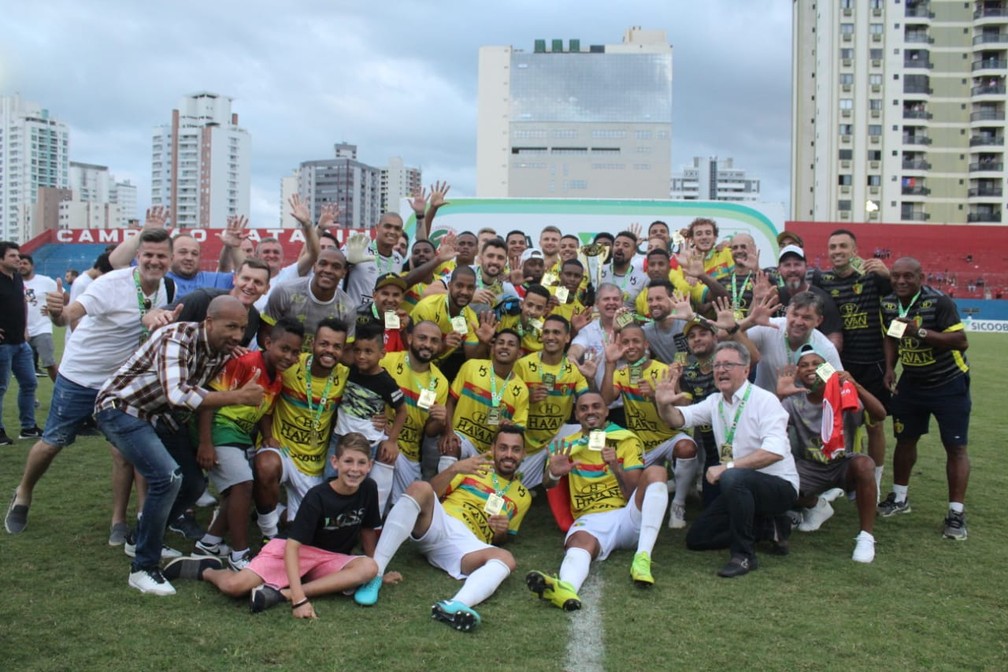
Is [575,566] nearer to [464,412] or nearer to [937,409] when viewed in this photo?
[464,412]

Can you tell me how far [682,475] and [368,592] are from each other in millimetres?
2610

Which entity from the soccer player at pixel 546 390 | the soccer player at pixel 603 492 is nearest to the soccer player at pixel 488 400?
the soccer player at pixel 546 390

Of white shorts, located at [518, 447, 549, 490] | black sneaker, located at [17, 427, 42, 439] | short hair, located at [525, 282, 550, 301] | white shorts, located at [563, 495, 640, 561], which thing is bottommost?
white shorts, located at [563, 495, 640, 561]

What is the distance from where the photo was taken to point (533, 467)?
5.95 m

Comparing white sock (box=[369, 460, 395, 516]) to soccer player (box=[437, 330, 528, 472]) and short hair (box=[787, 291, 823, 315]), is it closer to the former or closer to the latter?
soccer player (box=[437, 330, 528, 472])

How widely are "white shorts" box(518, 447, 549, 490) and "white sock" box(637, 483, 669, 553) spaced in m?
1.14

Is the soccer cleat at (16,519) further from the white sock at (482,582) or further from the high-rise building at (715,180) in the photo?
the high-rise building at (715,180)

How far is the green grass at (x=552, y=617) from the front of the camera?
11.4 ft

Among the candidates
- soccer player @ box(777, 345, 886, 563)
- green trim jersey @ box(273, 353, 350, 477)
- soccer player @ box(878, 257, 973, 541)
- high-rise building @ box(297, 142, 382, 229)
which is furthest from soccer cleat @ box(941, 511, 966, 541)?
high-rise building @ box(297, 142, 382, 229)

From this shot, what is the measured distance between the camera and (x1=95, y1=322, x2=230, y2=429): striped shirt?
3.97 metres

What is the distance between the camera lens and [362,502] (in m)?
4.38

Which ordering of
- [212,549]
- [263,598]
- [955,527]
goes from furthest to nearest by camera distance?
[955,527] < [212,549] < [263,598]

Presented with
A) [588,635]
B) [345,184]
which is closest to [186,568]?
[588,635]

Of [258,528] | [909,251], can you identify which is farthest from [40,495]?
[909,251]
